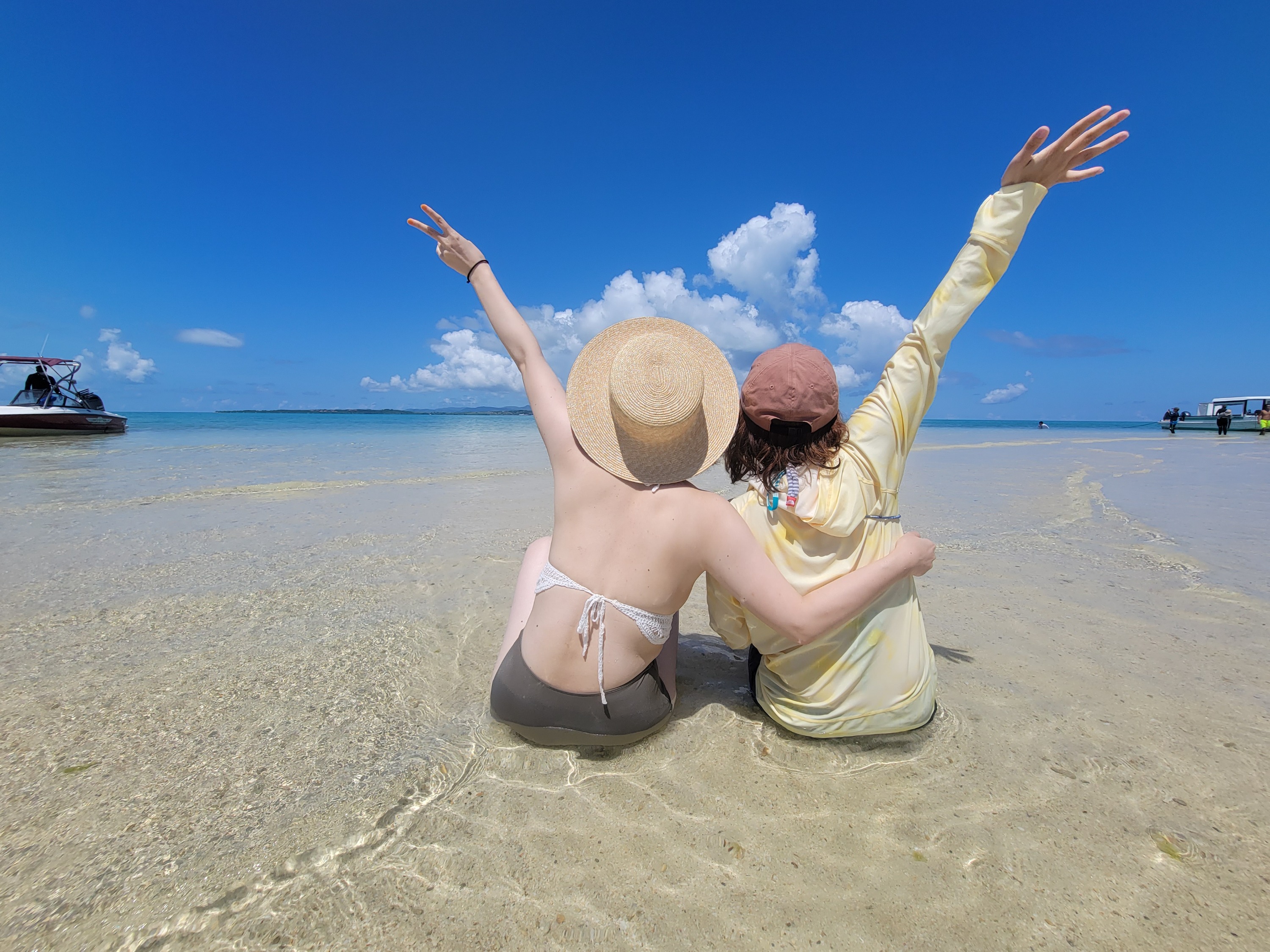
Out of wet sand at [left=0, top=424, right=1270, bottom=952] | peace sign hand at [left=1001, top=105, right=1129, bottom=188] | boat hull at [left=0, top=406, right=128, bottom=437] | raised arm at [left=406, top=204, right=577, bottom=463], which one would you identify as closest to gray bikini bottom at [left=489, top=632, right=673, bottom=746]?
wet sand at [left=0, top=424, right=1270, bottom=952]

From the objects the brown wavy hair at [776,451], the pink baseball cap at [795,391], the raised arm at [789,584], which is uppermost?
the pink baseball cap at [795,391]

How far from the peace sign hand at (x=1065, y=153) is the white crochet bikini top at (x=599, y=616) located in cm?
197

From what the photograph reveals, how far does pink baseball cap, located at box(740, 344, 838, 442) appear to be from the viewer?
1.79m

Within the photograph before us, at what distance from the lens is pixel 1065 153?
1909mm

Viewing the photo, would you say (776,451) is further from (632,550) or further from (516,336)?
(516,336)

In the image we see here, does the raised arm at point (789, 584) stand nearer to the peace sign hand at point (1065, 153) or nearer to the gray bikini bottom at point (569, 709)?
the gray bikini bottom at point (569, 709)

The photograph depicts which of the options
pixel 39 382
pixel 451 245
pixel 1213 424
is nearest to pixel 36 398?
pixel 39 382

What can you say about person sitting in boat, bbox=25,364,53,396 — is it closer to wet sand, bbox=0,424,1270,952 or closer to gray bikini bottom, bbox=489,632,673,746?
wet sand, bbox=0,424,1270,952

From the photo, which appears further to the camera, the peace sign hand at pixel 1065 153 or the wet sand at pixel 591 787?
the peace sign hand at pixel 1065 153

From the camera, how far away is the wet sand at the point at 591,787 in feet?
4.60

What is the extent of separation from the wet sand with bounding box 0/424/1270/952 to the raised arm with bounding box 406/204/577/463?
1.21 m

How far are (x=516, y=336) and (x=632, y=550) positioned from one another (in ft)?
3.45

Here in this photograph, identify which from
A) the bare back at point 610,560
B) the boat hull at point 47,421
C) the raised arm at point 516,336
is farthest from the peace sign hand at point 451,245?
the boat hull at point 47,421

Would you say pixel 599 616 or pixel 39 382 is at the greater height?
pixel 39 382
